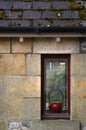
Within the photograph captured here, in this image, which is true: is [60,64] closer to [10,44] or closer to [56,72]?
[56,72]

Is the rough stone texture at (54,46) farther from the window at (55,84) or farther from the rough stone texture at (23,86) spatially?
the rough stone texture at (23,86)

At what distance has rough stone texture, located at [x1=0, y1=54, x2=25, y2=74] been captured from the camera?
988 cm

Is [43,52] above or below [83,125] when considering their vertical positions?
above

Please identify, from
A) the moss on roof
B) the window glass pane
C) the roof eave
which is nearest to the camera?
the roof eave

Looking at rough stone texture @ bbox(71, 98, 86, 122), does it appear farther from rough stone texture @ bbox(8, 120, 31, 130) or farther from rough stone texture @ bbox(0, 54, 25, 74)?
rough stone texture @ bbox(0, 54, 25, 74)

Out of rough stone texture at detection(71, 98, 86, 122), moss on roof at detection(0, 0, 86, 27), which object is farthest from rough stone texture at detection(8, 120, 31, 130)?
moss on roof at detection(0, 0, 86, 27)

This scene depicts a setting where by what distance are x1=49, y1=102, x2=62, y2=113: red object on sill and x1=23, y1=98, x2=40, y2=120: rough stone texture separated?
309mm

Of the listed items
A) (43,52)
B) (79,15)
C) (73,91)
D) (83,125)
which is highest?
(79,15)

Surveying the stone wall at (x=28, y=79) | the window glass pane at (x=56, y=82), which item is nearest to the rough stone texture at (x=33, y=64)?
the stone wall at (x=28, y=79)

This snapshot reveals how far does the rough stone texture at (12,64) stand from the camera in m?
9.88

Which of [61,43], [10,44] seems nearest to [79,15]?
[61,43]

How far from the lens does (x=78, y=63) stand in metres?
9.88

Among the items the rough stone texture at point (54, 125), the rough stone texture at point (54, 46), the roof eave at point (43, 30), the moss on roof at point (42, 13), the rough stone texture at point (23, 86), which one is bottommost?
the rough stone texture at point (54, 125)

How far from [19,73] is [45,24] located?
3.54 ft
